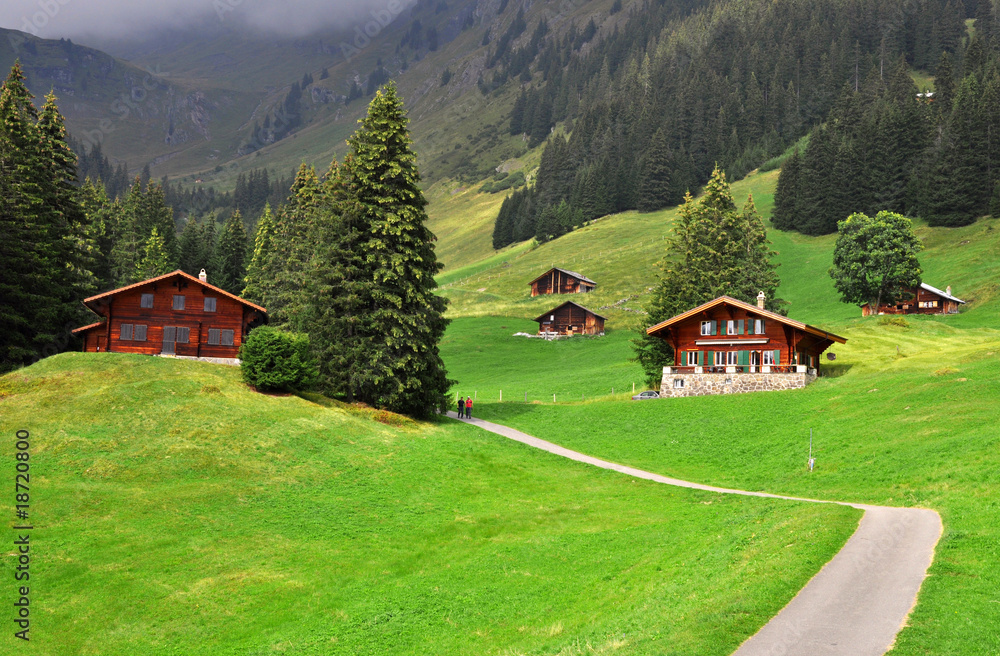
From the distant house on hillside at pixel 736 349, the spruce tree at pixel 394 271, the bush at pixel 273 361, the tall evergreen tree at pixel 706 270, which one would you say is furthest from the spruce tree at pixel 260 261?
the distant house on hillside at pixel 736 349

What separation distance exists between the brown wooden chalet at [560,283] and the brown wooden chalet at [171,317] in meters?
78.6

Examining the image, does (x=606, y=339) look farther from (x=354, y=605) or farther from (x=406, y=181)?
(x=354, y=605)

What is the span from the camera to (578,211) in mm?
178250

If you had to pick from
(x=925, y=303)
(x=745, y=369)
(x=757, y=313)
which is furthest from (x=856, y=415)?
(x=925, y=303)

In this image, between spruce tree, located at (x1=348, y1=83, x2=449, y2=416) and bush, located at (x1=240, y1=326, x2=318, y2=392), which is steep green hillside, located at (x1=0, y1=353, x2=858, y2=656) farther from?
spruce tree, located at (x1=348, y1=83, x2=449, y2=416)

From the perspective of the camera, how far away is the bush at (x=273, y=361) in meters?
41.2

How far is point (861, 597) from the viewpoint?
16203 millimetres

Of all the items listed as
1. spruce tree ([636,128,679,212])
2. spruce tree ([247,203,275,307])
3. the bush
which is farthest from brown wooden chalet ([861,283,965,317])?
spruce tree ([636,128,679,212])

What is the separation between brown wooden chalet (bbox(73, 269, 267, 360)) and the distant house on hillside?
31696 millimetres

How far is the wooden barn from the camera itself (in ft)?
348

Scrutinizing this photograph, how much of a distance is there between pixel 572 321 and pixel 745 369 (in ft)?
165

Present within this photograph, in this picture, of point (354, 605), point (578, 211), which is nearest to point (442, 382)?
point (354, 605)

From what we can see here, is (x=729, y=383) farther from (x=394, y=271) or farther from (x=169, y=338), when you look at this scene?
(x=169, y=338)

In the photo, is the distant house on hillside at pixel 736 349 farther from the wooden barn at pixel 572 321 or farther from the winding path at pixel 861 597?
the wooden barn at pixel 572 321
